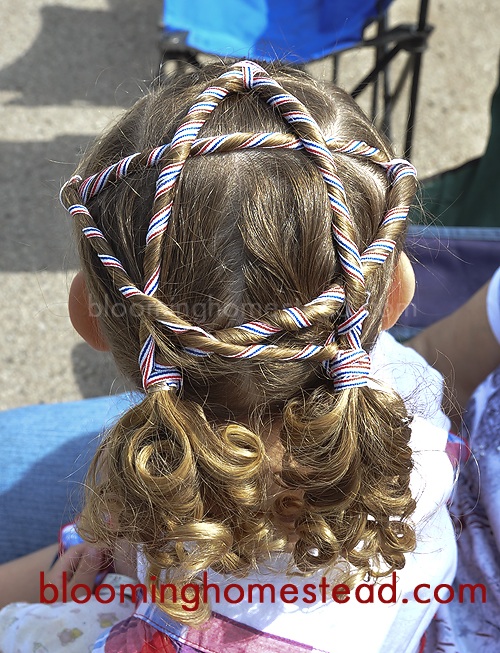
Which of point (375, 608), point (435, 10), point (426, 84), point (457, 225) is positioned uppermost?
point (435, 10)

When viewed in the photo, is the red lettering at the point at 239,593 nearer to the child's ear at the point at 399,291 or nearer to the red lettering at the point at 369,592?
the red lettering at the point at 369,592

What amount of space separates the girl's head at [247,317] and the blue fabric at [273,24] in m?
1.56

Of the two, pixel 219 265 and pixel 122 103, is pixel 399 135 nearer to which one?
pixel 122 103

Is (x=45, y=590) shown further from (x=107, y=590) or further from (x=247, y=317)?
(x=247, y=317)

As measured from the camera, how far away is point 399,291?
2.91ft

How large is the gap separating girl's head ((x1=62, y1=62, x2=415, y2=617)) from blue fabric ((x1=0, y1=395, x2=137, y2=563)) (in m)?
0.50

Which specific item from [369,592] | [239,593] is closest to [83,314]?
[239,593]

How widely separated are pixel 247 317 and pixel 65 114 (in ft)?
7.82

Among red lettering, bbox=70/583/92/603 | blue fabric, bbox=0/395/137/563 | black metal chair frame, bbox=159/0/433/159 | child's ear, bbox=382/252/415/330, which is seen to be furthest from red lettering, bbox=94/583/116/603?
black metal chair frame, bbox=159/0/433/159

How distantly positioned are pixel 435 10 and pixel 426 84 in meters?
0.49

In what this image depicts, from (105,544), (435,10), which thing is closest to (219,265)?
(105,544)

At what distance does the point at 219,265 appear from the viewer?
2.24 ft

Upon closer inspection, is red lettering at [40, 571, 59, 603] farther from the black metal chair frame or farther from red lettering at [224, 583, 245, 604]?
the black metal chair frame

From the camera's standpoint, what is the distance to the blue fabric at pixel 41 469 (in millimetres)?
1267
